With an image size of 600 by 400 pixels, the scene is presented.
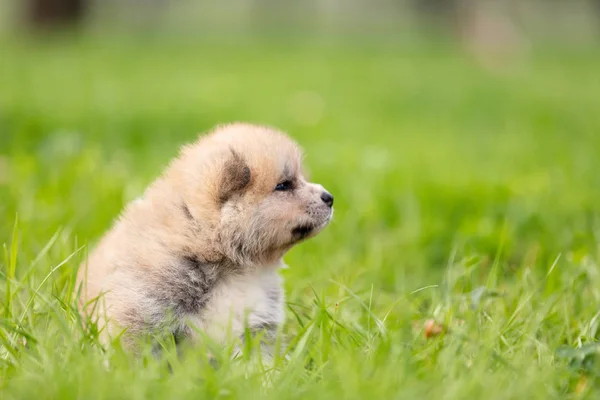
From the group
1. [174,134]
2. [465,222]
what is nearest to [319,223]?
[465,222]

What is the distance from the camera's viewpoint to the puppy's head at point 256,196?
2.98 metres

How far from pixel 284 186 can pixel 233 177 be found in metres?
0.27

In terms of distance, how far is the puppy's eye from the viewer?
3.14 meters

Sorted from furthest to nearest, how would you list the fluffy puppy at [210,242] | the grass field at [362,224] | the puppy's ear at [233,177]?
1. the puppy's ear at [233,177]
2. the fluffy puppy at [210,242]
3. the grass field at [362,224]

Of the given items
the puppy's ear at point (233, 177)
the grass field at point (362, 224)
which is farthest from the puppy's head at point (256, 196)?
the grass field at point (362, 224)

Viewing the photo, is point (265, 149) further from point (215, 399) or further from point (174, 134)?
point (174, 134)

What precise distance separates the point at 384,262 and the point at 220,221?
Answer: 1.45 metres

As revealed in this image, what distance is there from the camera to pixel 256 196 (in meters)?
3.06

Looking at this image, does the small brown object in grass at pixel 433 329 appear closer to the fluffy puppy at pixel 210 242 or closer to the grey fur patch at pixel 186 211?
the fluffy puppy at pixel 210 242

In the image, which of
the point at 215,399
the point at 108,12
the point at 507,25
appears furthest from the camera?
the point at 108,12

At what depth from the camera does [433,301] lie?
332 cm

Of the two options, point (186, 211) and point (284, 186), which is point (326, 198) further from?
point (186, 211)

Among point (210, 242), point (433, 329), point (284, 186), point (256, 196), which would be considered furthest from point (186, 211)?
point (433, 329)

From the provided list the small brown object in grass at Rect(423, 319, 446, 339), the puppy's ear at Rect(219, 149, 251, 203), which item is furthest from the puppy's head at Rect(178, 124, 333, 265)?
the small brown object in grass at Rect(423, 319, 446, 339)
